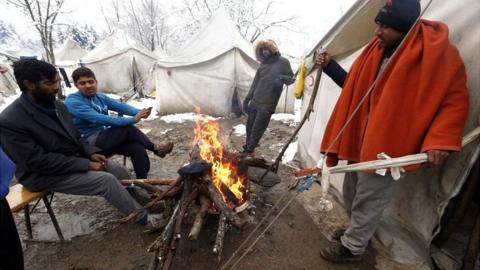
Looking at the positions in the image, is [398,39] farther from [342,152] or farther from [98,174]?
[98,174]

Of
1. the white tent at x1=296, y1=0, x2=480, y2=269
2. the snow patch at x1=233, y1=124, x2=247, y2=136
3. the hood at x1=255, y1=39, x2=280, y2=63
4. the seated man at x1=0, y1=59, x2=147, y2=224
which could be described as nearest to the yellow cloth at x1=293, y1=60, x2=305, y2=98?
the white tent at x1=296, y1=0, x2=480, y2=269

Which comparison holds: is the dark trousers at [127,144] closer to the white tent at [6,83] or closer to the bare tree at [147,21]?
the white tent at [6,83]

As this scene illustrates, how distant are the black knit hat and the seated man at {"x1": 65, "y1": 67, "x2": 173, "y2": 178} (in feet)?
9.83

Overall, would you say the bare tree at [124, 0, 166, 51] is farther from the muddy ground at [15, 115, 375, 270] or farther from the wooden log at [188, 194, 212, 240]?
the wooden log at [188, 194, 212, 240]

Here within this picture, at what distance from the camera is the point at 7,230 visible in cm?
187

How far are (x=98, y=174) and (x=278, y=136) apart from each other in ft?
15.5

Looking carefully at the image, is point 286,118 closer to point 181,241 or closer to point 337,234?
point 337,234

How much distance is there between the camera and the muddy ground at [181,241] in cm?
Answer: 253

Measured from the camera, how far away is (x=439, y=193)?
84.0 inches

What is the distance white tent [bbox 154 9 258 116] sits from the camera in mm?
8836

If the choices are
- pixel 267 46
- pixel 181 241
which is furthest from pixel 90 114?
pixel 267 46

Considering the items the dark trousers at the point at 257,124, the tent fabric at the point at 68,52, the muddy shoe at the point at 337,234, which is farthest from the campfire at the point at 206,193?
the tent fabric at the point at 68,52

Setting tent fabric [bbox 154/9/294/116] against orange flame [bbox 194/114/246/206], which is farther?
tent fabric [bbox 154/9/294/116]

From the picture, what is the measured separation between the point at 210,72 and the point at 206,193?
22.3 feet
